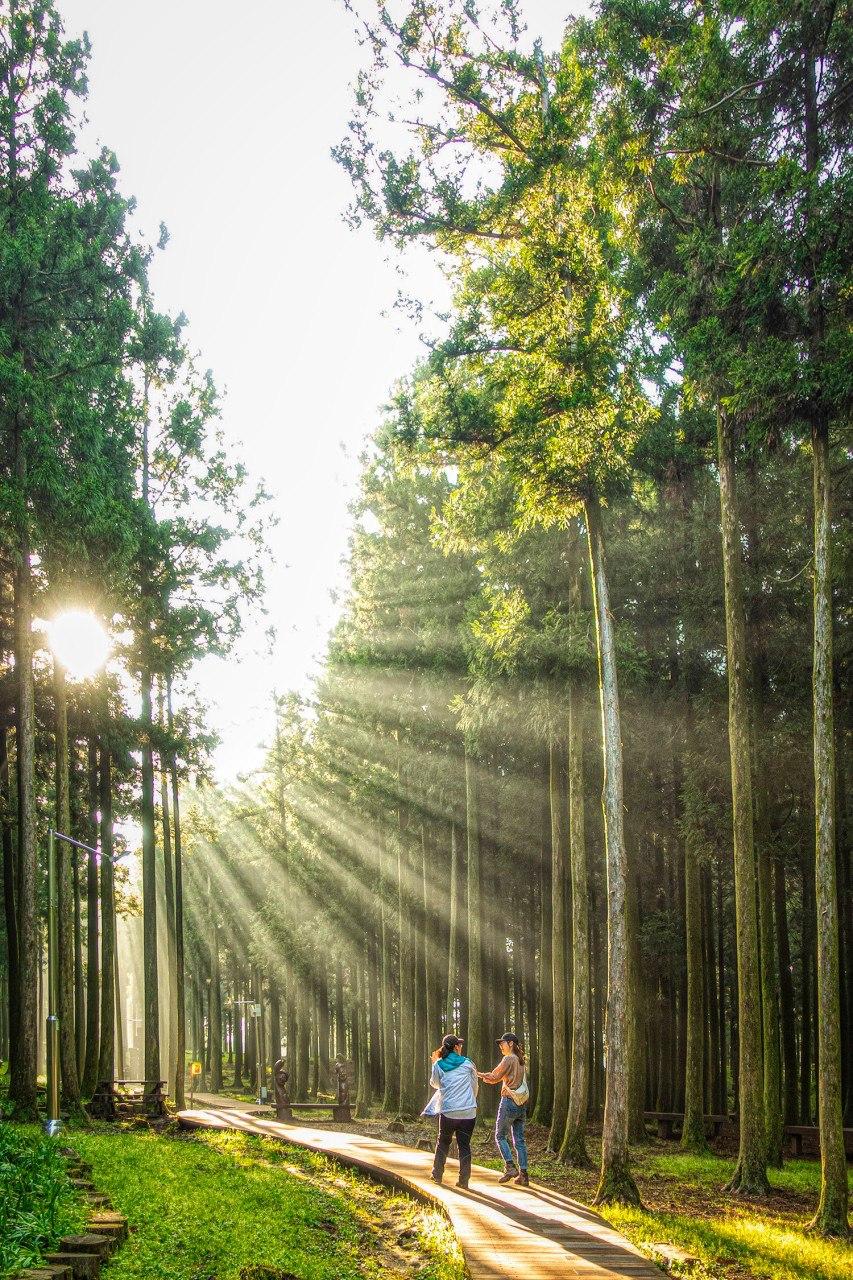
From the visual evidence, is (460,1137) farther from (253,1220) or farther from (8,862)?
(8,862)

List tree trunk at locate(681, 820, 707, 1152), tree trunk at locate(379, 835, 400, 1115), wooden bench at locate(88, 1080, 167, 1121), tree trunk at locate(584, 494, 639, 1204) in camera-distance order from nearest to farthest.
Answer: tree trunk at locate(584, 494, 639, 1204)
tree trunk at locate(681, 820, 707, 1152)
wooden bench at locate(88, 1080, 167, 1121)
tree trunk at locate(379, 835, 400, 1115)

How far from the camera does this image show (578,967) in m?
16.0

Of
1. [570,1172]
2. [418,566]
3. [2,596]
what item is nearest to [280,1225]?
[570,1172]

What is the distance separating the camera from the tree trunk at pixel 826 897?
418 inches

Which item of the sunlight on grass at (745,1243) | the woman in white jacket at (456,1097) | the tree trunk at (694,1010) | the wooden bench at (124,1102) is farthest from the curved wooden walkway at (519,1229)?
the wooden bench at (124,1102)

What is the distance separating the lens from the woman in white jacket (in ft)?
36.4

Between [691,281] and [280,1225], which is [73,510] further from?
[280,1225]

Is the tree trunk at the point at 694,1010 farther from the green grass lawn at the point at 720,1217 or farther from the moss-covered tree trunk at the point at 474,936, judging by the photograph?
the moss-covered tree trunk at the point at 474,936

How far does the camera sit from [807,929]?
23375mm

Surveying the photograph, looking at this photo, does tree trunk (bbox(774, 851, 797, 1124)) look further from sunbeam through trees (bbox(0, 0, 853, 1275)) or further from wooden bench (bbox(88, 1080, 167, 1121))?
wooden bench (bbox(88, 1080, 167, 1121))

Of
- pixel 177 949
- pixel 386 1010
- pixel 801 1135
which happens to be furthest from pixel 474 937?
pixel 386 1010

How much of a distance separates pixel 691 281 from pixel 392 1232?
1198 cm

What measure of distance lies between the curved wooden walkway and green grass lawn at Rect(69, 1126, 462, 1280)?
0.22 meters

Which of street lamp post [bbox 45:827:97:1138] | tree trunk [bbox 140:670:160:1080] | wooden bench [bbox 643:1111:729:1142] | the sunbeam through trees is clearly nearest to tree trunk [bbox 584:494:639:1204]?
the sunbeam through trees
